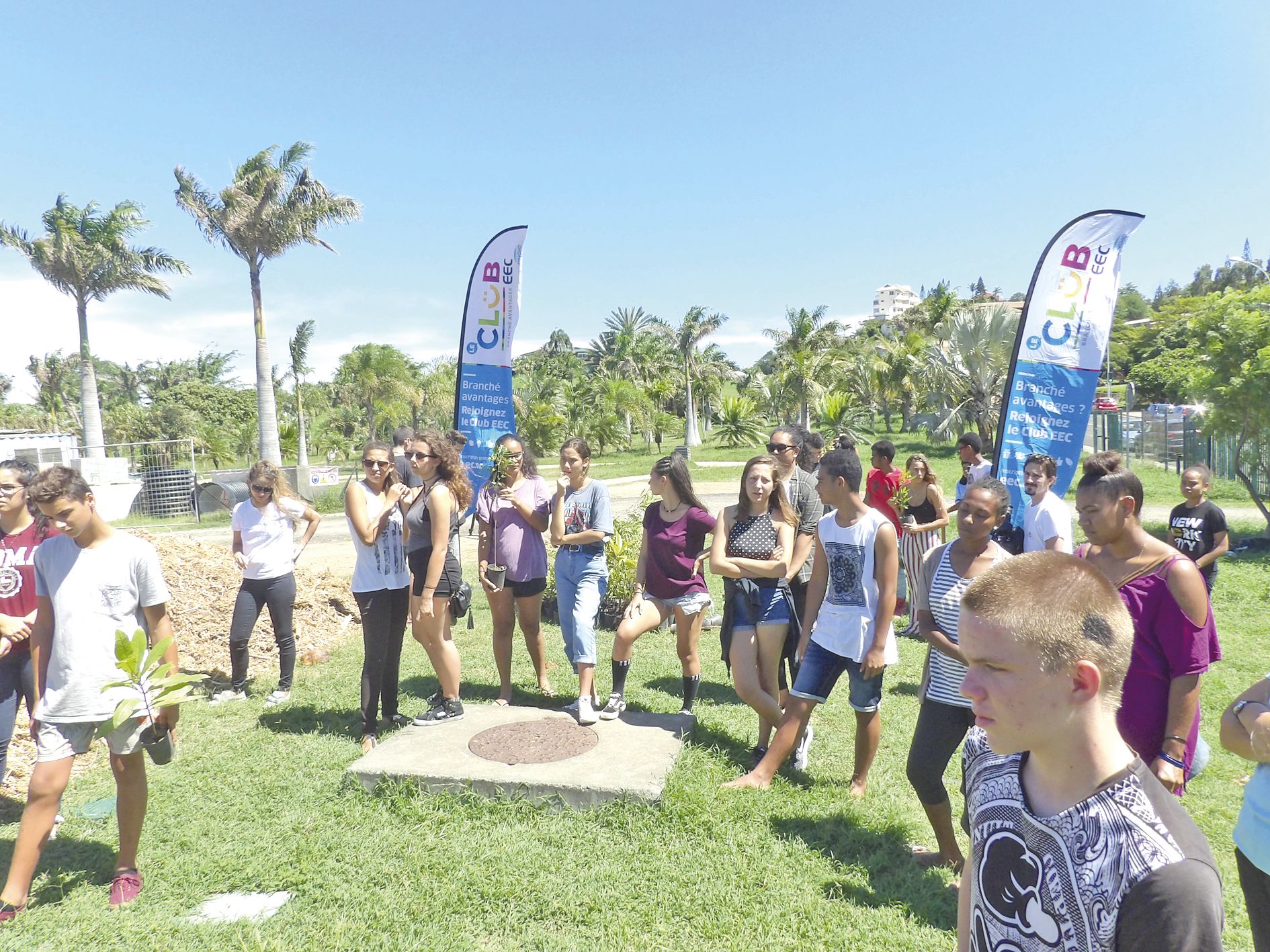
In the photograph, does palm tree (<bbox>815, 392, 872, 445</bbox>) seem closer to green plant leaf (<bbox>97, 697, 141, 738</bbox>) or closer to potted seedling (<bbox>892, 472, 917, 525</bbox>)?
potted seedling (<bbox>892, 472, 917, 525</bbox>)

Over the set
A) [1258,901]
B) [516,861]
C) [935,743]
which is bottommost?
[516,861]

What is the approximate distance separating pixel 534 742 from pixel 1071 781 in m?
3.76

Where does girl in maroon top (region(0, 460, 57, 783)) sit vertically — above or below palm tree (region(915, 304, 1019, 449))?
below

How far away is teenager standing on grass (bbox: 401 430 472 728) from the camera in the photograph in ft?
15.8

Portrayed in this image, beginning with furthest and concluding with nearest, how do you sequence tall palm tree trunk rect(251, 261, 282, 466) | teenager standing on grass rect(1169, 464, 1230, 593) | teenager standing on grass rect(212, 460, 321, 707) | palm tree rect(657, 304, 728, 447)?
palm tree rect(657, 304, 728, 447)
tall palm tree trunk rect(251, 261, 282, 466)
teenager standing on grass rect(1169, 464, 1230, 593)
teenager standing on grass rect(212, 460, 321, 707)

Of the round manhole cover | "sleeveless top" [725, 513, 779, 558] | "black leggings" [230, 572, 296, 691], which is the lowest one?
the round manhole cover

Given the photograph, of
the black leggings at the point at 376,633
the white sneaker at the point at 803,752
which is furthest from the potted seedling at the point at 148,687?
the white sneaker at the point at 803,752

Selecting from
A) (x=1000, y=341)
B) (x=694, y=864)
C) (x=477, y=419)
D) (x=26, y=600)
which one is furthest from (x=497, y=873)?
(x=1000, y=341)

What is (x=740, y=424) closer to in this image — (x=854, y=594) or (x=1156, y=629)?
(x=854, y=594)

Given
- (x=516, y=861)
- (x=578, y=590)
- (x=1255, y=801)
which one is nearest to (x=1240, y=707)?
(x=1255, y=801)

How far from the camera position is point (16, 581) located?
3986mm

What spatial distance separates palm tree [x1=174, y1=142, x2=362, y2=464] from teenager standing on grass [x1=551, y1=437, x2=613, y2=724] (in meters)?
21.7

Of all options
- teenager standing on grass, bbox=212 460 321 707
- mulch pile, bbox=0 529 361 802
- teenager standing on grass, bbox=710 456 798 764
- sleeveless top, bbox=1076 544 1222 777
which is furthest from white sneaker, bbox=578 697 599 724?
mulch pile, bbox=0 529 361 802

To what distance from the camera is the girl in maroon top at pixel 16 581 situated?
12.8ft
